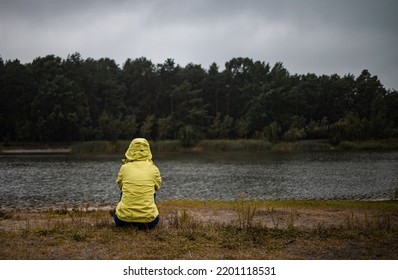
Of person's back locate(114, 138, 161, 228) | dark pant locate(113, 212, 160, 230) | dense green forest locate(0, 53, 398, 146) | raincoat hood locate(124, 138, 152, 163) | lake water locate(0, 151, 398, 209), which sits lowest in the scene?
lake water locate(0, 151, 398, 209)

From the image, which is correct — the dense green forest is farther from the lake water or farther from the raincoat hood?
the raincoat hood

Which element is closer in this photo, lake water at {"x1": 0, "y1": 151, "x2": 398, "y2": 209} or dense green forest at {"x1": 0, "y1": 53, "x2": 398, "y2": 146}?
lake water at {"x1": 0, "y1": 151, "x2": 398, "y2": 209}

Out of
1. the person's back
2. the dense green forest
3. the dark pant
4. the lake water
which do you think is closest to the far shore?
the dense green forest

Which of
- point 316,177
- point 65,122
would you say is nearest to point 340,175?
point 316,177

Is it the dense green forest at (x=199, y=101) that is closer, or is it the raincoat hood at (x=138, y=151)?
the raincoat hood at (x=138, y=151)

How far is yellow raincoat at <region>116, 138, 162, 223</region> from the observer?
6.91m

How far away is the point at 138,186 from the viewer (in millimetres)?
6914

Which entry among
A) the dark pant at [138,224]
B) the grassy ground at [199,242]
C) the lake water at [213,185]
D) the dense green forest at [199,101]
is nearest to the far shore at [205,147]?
the dense green forest at [199,101]

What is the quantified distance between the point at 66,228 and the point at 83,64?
79.6 m

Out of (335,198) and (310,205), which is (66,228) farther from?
(335,198)

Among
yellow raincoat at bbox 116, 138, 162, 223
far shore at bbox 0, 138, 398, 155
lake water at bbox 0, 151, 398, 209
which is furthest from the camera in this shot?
far shore at bbox 0, 138, 398, 155

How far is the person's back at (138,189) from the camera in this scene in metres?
6.92

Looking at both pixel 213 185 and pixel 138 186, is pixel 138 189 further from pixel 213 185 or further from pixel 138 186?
pixel 213 185

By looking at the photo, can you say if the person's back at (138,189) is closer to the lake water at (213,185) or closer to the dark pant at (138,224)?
the dark pant at (138,224)
